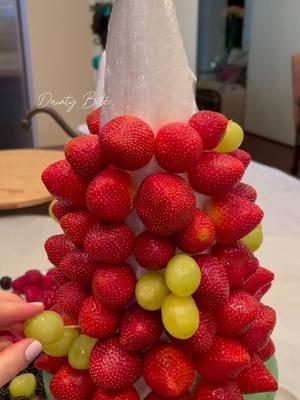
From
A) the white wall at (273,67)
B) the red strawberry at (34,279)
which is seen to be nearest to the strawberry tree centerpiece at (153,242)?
the red strawberry at (34,279)

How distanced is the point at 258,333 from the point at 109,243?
17cm

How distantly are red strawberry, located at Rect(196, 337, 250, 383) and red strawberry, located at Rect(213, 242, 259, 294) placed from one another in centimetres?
5

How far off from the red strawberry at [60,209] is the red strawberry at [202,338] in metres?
0.16

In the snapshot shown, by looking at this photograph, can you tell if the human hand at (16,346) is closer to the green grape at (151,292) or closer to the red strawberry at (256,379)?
the green grape at (151,292)

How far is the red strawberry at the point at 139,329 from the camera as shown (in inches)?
16.0

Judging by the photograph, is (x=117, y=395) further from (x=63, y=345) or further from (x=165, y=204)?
(x=165, y=204)

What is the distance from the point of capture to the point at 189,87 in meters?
0.45

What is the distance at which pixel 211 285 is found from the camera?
1.34ft

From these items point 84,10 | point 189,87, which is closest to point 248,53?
point 84,10

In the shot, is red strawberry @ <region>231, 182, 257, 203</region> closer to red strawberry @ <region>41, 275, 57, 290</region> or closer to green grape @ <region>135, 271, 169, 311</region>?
green grape @ <region>135, 271, 169, 311</region>

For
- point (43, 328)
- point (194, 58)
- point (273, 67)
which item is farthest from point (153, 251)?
point (273, 67)

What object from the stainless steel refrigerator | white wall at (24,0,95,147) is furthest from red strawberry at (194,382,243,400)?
the stainless steel refrigerator

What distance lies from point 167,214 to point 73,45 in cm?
262

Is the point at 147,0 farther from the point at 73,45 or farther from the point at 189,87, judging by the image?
the point at 73,45
